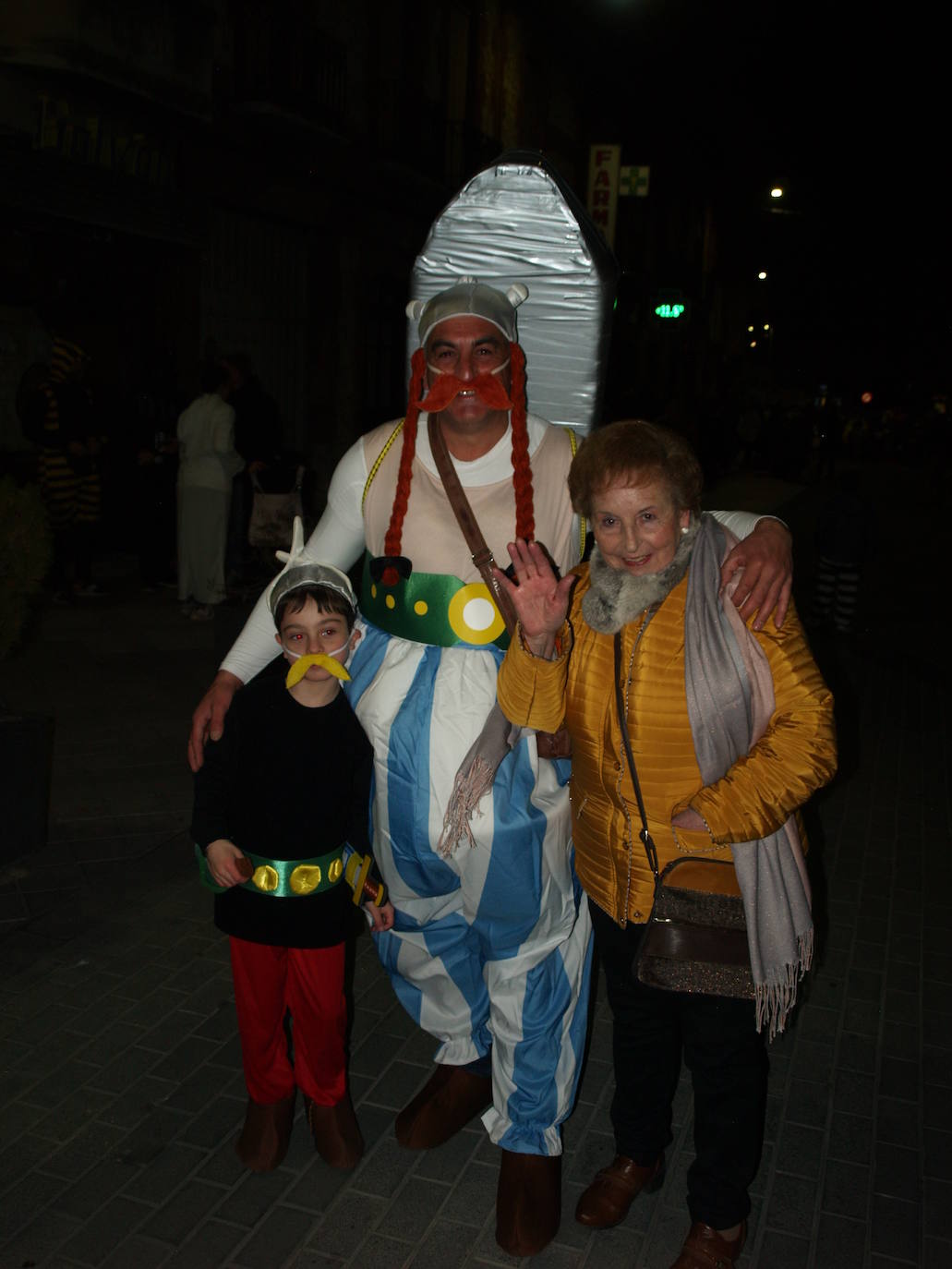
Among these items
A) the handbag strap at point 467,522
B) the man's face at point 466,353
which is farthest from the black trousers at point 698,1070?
the man's face at point 466,353

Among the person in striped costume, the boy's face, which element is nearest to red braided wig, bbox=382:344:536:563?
the boy's face

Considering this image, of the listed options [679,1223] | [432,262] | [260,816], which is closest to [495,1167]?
[679,1223]

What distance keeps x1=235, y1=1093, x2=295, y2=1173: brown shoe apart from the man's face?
1787 mm

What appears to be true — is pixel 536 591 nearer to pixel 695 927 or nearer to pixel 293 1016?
pixel 695 927

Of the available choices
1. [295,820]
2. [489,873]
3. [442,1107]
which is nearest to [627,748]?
[489,873]

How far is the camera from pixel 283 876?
2.65 meters

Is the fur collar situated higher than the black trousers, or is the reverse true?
the fur collar

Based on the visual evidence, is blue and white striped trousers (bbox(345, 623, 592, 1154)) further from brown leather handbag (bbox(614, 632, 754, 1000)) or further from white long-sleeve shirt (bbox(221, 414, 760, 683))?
brown leather handbag (bbox(614, 632, 754, 1000))

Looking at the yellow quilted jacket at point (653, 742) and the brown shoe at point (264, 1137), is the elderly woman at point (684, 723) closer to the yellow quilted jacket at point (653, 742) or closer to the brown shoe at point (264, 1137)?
the yellow quilted jacket at point (653, 742)

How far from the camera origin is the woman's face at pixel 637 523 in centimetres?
216

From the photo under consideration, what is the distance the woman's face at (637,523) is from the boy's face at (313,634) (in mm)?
710

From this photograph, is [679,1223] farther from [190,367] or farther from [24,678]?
[190,367]

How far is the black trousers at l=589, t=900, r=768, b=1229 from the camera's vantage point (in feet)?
7.82

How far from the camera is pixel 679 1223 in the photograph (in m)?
2.71
